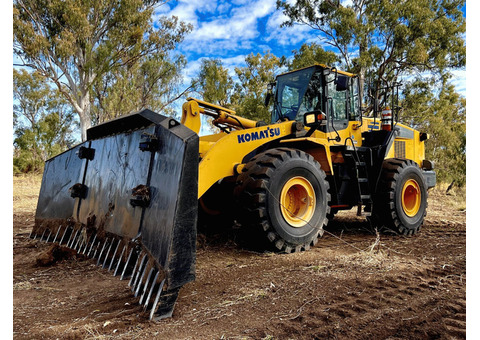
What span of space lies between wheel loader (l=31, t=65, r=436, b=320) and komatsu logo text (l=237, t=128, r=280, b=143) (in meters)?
0.01

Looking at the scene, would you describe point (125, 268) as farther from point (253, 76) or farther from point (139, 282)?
point (253, 76)

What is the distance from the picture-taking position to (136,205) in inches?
127

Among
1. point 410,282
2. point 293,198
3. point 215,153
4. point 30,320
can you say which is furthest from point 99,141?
point 410,282

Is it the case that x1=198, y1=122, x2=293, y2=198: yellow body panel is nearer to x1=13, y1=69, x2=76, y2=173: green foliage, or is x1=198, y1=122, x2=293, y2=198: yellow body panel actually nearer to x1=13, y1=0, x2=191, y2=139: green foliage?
x1=13, y1=0, x2=191, y2=139: green foliage

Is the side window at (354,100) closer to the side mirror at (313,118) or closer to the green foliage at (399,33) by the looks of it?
the side mirror at (313,118)

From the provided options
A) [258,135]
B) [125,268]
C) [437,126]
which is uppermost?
[437,126]

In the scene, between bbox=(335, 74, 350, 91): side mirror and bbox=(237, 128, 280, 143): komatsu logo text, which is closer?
bbox=(237, 128, 280, 143): komatsu logo text

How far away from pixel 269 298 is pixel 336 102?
4.16 metres

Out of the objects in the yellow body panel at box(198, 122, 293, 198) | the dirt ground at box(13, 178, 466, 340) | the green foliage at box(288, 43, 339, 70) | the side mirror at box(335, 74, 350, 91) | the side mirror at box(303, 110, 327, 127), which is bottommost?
the dirt ground at box(13, 178, 466, 340)

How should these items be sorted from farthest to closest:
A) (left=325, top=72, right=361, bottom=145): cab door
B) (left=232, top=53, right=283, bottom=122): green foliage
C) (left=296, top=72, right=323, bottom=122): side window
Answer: (left=232, top=53, right=283, bottom=122): green foliage < (left=325, top=72, right=361, bottom=145): cab door < (left=296, top=72, right=323, bottom=122): side window

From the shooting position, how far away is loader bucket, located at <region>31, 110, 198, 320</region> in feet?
8.81

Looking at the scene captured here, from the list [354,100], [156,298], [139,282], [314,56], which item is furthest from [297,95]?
[314,56]

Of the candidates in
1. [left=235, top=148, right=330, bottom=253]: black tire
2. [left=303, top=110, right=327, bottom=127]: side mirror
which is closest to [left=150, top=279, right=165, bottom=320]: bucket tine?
[left=235, top=148, right=330, bottom=253]: black tire

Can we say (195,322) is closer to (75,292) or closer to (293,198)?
(75,292)
